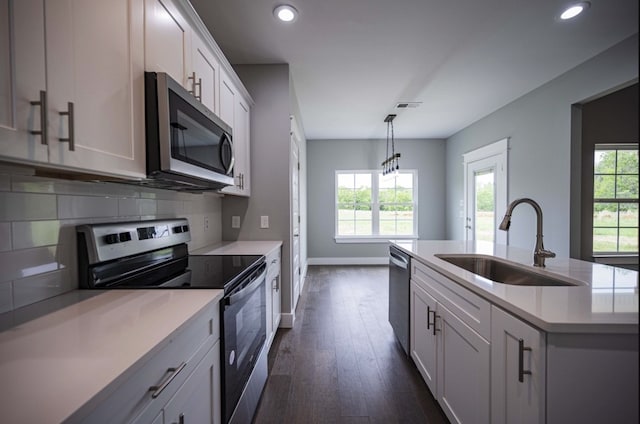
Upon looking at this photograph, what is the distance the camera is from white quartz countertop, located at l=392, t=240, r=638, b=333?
480 millimetres

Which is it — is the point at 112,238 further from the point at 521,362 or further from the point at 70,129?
the point at 521,362

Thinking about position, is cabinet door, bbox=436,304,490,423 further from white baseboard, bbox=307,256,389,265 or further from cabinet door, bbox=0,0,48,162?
white baseboard, bbox=307,256,389,265

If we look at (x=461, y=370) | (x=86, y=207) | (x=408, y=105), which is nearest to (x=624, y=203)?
(x=461, y=370)

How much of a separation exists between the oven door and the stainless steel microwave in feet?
1.98

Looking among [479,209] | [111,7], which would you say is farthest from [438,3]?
[479,209]

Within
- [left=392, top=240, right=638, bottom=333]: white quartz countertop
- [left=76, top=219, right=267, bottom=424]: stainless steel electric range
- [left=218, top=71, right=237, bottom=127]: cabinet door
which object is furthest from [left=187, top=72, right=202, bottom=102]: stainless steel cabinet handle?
[left=392, top=240, right=638, bottom=333]: white quartz countertop

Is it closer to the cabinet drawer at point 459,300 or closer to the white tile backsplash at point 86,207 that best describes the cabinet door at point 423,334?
the cabinet drawer at point 459,300

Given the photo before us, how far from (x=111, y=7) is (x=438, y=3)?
196cm

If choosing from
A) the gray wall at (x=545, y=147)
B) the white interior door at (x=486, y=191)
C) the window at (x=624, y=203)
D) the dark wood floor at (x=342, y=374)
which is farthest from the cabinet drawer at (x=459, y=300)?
the white interior door at (x=486, y=191)

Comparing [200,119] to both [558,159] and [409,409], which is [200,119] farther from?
[558,159]

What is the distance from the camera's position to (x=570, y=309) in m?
0.94

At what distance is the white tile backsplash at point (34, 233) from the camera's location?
105 centimetres

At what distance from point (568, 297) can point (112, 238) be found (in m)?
1.82

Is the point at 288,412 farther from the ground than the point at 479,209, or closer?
closer
